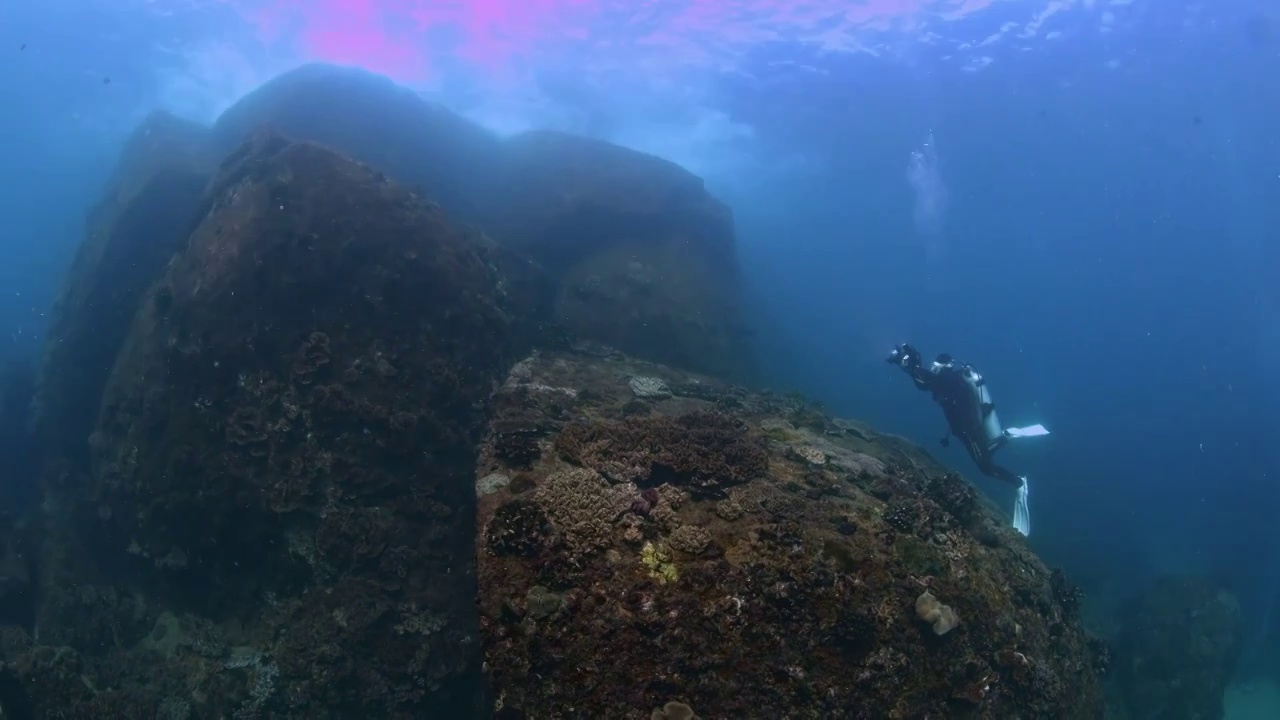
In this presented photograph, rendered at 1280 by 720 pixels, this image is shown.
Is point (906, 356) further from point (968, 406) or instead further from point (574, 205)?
point (574, 205)

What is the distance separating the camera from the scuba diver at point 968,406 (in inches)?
708

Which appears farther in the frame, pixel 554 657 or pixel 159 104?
pixel 159 104

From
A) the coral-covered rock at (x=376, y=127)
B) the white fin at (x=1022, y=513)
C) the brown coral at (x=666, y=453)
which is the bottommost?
the white fin at (x=1022, y=513)

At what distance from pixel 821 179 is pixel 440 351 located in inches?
2859

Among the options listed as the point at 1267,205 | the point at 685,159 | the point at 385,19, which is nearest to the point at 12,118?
the point at 385,19

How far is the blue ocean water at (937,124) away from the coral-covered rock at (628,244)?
26.3 feet

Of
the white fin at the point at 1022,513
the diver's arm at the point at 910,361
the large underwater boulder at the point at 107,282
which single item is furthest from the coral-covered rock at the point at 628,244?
the large underwater boulder at the point at 107,282

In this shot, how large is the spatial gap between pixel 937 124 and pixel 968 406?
139 feet

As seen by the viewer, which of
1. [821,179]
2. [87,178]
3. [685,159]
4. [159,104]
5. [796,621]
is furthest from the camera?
[87,178]

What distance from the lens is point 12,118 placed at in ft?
218

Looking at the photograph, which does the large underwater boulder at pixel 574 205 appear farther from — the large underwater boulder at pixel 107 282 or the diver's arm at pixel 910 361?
the diver's arm at pixel 910 361

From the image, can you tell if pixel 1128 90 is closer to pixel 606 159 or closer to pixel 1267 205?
pixel 1267 205

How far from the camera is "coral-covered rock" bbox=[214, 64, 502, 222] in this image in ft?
89.4

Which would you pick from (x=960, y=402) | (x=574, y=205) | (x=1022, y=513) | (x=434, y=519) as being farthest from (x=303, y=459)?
(x=1022, y=513)
